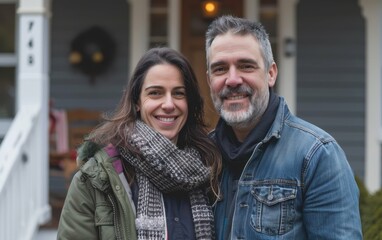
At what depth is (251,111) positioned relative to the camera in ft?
6.90

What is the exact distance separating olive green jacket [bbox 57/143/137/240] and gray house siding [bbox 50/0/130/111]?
4503 millimetres

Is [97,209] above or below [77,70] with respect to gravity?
below

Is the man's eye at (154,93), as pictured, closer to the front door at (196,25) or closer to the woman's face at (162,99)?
the woman's face at (162,99)

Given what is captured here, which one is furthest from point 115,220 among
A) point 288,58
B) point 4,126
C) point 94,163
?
point 4,126

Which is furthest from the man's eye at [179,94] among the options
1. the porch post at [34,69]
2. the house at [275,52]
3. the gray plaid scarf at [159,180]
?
the house at [275,52]

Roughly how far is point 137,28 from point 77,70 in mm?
823

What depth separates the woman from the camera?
2.07 m

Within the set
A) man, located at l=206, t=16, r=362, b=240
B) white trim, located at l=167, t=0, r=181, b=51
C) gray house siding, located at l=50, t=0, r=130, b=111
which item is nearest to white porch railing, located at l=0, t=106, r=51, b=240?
gray house siding, located at l=50, t=0, r=130, b=111

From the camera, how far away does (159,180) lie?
216 cm

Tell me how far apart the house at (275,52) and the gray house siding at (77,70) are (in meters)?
0.01

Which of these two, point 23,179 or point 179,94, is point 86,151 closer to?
point 179,94

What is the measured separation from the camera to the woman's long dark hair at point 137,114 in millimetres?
2250

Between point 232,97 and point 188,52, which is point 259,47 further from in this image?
point 188,52

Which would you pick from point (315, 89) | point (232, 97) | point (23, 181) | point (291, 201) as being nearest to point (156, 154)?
point (232, 97)
